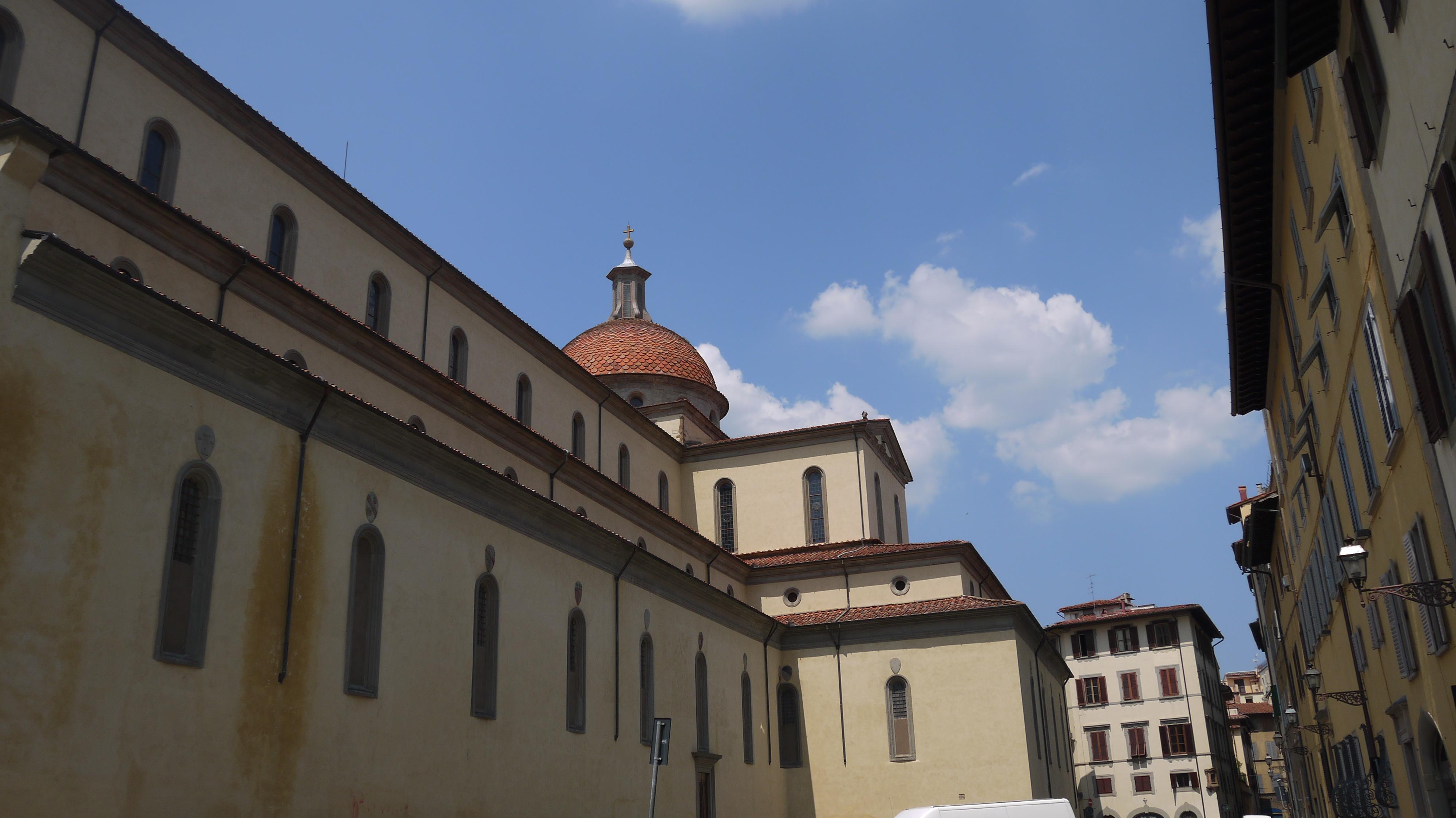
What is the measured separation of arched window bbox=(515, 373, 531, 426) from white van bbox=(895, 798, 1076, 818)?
42.5 feet

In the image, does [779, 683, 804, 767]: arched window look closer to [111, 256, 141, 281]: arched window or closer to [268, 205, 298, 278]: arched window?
[268, 205, 298, 278]: arched window

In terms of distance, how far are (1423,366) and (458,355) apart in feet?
60.5

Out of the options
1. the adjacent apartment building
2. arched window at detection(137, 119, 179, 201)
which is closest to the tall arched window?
arched window at detection(137, 119, 179, 201)

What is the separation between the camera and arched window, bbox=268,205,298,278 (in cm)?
1909

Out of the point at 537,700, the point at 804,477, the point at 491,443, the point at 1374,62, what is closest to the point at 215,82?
the point at 491,443

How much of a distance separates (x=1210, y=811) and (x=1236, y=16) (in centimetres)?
4805

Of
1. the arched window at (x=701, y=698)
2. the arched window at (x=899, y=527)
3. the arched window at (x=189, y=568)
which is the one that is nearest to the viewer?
the arched window at (x=189, y=568)

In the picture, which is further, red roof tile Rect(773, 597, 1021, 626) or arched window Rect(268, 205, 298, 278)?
red roof tile Rect(773, 597, 1021, 626)

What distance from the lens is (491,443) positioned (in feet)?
73.9

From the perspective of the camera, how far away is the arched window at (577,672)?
19.1 metres

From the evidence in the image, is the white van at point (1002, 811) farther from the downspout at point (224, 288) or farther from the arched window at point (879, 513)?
the arched window at point (879, 513)

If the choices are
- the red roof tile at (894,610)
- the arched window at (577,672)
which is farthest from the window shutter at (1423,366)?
the red roof tile at (894,610)

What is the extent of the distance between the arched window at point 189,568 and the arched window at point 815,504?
24214mm

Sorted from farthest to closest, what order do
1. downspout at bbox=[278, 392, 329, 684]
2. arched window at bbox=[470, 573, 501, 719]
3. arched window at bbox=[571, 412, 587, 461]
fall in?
arched window at bbox=[571, 412, 587, 461]
arched window at bbox=[470, 573, 501, 719]
downspout at bbox=[278, 392, 329, 684]
